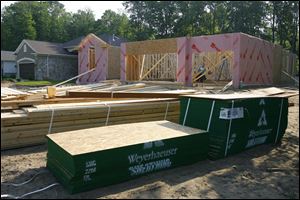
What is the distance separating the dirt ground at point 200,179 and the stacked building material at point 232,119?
25cm

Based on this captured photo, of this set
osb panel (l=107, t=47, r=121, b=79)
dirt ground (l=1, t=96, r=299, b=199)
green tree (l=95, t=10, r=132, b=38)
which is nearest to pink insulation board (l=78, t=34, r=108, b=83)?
osb panel (l=107, t=47, r=121, b=79)

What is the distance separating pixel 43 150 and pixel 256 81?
16212 mm

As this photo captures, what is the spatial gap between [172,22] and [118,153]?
44.3 meters

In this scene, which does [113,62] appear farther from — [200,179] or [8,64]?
[8,64]

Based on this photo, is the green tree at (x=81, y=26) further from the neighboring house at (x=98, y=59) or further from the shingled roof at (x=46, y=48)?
the neighboring house at (x=98, y=59)

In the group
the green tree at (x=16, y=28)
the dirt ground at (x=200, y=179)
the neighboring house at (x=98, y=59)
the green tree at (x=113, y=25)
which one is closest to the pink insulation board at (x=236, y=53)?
the neighboring house at (x=98, y=59)

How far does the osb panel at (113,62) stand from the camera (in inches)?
1009

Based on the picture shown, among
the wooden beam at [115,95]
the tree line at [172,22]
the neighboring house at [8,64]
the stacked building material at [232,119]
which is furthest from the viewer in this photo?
the neighboring house at [8,64]

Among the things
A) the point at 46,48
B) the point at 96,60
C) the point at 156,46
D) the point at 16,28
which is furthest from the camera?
the point at 16,28

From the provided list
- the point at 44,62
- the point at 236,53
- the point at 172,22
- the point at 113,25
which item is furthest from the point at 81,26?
the point at 236,53

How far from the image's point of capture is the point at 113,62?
25844mm

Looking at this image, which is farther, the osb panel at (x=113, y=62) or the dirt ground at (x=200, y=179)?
the osb panel at (x=113, y=62)

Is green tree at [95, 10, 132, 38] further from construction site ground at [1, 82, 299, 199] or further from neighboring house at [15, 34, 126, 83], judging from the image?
construction site ground at [1, 82, 299, 199]

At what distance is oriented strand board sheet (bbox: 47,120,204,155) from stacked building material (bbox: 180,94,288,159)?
0.48 metres
